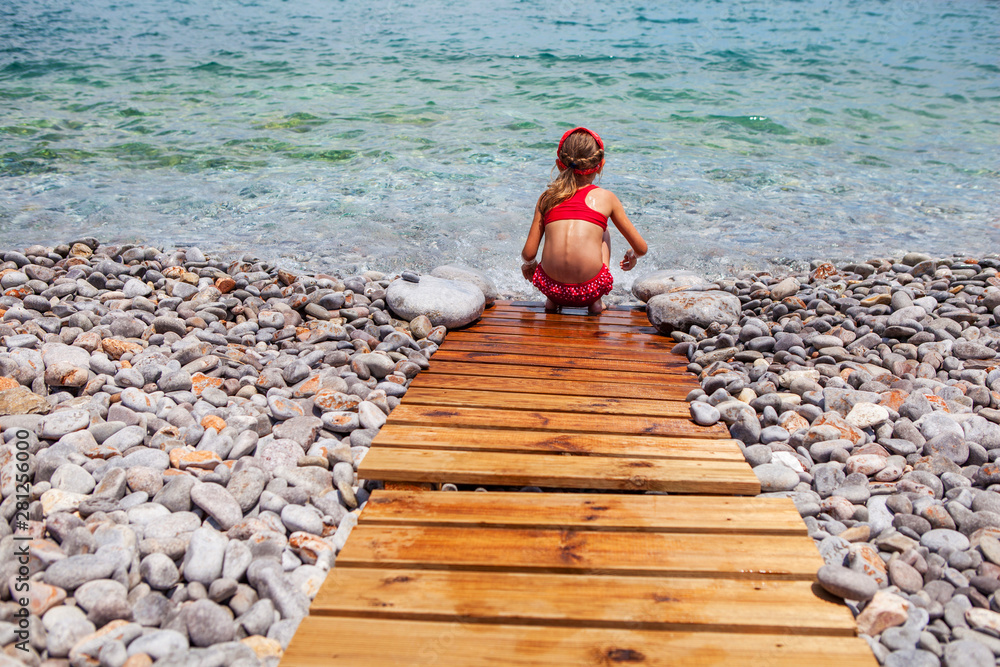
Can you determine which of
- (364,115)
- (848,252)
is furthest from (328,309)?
(364,115)

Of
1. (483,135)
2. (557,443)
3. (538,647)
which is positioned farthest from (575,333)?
(483,135)

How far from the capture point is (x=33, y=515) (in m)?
2.41

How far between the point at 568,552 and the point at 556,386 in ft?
4.78

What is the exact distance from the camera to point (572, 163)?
5.01 m

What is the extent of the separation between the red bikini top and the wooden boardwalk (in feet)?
6.35

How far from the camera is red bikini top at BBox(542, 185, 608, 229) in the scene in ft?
16.4

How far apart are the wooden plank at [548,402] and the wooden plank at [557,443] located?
27 centimetres

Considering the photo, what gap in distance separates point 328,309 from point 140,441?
199 centimetres

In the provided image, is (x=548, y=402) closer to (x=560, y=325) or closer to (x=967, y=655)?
(x=560, y=325)

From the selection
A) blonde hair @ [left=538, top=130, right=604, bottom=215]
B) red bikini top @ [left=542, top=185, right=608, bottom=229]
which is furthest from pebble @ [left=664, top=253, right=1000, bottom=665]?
blonde hair @ [left=538, top=130, right=604, bottom=215]

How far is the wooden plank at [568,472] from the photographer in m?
2.65

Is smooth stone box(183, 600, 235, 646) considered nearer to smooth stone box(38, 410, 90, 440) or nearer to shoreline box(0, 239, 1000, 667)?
shoreline box(0, 239, 1000, 667)

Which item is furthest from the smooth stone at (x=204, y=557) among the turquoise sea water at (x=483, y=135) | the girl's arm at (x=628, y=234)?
the turquoise sea water at (x=483, y=135)

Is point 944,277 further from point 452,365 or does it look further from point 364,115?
point 364,115
